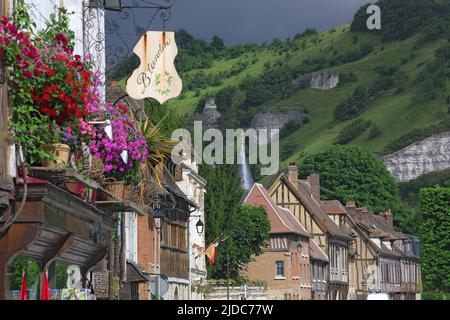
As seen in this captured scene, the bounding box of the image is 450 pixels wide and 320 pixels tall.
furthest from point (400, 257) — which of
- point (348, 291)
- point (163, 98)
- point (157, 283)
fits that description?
point (163, 98)

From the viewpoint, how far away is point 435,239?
76.1 metres

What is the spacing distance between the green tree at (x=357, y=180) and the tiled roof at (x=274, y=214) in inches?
1616

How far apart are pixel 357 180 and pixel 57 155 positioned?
391 ft

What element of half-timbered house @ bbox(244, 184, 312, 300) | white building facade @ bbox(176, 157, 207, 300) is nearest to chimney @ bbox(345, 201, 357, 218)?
half-timbered house @ bbox(244, 184, 312, 300)

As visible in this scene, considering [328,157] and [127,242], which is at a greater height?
[328,157]

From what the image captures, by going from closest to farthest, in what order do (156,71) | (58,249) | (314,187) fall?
(58,249) → (156,71) → (314,187)

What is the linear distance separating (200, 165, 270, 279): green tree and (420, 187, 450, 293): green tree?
9981 mm

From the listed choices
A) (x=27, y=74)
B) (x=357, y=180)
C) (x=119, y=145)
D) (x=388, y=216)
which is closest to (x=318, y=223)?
(x=388, y=216)

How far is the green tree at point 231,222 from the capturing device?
74.2 m

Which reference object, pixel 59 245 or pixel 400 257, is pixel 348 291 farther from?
pixel 59 245

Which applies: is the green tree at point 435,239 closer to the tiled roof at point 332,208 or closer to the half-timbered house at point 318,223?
the half-timbered house at point 318,223

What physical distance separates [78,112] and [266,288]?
2376 inches

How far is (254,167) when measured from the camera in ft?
561

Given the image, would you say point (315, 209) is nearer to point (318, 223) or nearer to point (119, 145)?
point (318, 223)
